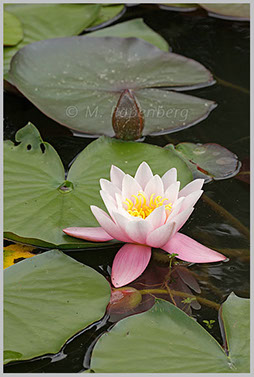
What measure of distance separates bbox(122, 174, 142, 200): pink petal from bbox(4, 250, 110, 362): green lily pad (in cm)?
29

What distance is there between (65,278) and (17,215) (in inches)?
13.5

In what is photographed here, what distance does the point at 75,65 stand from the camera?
2.79 m

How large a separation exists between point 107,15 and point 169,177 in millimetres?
1777

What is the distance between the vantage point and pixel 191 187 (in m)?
1.92

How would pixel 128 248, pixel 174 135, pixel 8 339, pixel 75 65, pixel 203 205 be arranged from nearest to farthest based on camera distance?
pixel 8 339
pixel 128 248
pixel 203 205
pixel 174 135
pixel 75 65

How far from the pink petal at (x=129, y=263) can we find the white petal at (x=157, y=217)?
0.37ft

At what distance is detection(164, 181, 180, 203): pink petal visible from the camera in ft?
6.05

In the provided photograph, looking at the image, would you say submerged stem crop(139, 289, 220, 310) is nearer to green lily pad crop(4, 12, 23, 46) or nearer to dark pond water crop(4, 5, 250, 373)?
dark pond water crop(4, 5, 250, 373)

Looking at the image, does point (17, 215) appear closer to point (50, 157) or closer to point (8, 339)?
point (50, 157)

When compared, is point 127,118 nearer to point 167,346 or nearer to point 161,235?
point 161,235

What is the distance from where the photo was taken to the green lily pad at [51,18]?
10.1 ft

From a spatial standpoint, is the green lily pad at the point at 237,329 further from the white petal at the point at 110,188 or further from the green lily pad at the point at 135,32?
the green lily pad at the point at 135,32

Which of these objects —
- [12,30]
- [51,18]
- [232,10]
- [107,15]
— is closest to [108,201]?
[12,30]

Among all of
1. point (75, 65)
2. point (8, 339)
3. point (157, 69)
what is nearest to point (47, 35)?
point (75, 65)
